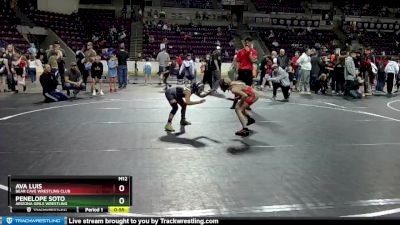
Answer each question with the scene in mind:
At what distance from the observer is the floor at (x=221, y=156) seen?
489 cm

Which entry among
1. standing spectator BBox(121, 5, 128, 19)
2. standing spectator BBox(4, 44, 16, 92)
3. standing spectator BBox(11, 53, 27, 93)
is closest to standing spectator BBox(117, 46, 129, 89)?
standing spectator BBox(11, 53, 27, 93)

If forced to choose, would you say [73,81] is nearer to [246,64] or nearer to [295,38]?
[246,64]

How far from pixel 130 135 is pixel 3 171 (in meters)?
2.90

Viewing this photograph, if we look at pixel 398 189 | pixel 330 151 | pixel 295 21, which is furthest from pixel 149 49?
pixel 398 189

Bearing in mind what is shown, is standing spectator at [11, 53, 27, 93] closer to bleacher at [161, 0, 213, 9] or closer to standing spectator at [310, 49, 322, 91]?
standing spectator at [310, 49, 322, 91]

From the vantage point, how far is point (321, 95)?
16094mm

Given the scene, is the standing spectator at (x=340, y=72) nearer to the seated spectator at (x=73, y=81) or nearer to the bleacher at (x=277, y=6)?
the seated spectator at (x=73, y=81)

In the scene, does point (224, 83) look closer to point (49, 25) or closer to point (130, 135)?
point (130, 135)

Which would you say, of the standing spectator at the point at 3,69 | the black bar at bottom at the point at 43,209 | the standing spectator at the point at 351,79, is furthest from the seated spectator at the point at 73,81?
the black bar at bottom at the point at 43,209

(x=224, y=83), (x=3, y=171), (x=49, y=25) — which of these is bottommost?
(x=3, y=171)
